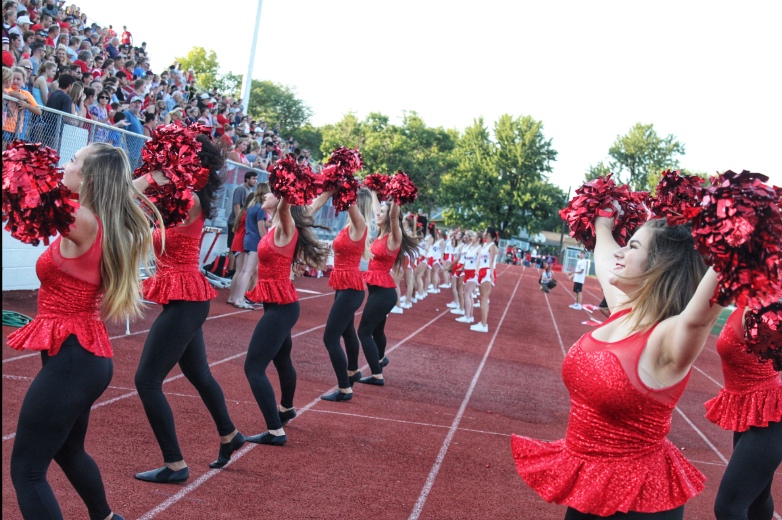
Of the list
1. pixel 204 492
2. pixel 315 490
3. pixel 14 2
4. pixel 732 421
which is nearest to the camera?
pixel 732 421

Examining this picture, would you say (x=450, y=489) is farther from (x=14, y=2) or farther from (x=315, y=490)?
(x=14, y=2)

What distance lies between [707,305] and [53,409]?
238 centimetres

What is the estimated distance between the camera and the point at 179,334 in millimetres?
4480

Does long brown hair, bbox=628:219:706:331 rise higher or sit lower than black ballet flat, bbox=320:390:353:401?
higher

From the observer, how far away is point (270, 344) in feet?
18.0

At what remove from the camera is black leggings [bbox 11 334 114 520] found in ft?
9.79

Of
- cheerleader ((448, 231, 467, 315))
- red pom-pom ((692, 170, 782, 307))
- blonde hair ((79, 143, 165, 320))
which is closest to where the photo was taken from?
red pom-pom ((692, 170, 782, 307))

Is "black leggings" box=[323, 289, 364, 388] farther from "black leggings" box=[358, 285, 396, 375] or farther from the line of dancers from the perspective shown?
the line of dancers

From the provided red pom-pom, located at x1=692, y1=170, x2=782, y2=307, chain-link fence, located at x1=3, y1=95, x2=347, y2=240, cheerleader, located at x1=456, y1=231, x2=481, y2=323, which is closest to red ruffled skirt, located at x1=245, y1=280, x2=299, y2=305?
chain-link fence, located at x1=3, y1=95, x2=347, y2=240

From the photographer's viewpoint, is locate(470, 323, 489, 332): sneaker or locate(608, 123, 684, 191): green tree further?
locate(608, 123, 684, 191): green tree

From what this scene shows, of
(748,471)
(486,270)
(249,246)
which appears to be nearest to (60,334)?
(748,471)

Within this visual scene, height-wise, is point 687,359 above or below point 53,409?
above

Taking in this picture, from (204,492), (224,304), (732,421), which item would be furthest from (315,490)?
(224,304)

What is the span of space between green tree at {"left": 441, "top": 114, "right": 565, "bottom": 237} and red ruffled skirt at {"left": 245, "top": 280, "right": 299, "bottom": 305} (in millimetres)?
60267
